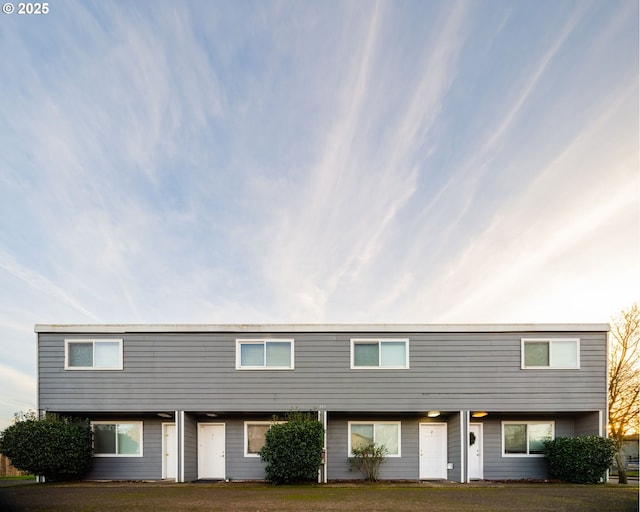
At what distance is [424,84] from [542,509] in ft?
35.8

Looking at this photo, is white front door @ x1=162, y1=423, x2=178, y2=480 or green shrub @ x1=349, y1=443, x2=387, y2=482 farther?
white front door @ x1=162, y1=423, x2=178, y2=480

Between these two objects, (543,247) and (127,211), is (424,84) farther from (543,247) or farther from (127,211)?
(127,211)

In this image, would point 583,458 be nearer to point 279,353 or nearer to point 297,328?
point 297,328

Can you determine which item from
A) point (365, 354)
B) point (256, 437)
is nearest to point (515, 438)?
point (365, 354)

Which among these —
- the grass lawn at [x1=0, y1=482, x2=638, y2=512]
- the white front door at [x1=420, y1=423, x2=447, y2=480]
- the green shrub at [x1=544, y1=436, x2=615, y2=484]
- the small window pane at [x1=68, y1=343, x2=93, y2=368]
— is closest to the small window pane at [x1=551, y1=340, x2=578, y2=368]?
the green shrub at [x1=544, y1=436, x2=615, y2=484]

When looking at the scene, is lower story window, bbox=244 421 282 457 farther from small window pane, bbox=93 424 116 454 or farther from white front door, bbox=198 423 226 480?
small window pane, bbox=93 424 116 454

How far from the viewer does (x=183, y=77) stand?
1332cm

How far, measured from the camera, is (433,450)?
51.9 ft

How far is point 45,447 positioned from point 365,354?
964 cm

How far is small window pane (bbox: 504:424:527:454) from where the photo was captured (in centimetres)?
1580

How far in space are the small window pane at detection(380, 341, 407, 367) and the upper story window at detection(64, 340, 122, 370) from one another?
816cm

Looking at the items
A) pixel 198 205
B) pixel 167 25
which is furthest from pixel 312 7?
pixel 198 205

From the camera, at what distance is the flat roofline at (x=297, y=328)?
15.1 metres

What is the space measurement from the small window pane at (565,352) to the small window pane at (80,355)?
14.4 m
